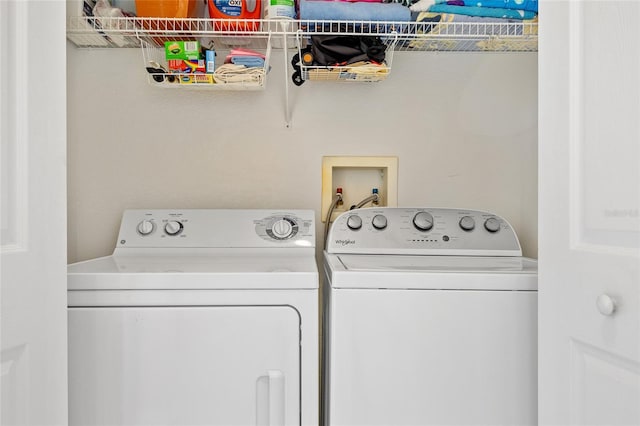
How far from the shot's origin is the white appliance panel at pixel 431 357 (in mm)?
1114

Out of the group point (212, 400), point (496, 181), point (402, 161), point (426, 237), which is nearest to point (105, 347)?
point (212, 400)

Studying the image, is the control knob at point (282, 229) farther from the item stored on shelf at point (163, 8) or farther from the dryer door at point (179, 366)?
the item stored on shelf at point (163, 8)

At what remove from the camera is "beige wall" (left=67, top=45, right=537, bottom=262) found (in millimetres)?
1896

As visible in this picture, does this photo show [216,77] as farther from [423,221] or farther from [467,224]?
[467,224]

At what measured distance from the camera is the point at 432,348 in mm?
1123

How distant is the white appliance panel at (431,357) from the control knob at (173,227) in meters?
0.81

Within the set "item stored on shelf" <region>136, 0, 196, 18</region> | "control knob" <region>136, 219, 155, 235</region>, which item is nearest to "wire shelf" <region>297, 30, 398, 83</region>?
"item stored on shelf" <region>136, 0, 196, 18</region>

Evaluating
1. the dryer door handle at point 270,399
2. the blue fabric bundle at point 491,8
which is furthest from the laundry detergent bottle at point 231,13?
the dryer door handle at point 270,399

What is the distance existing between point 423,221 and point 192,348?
0.90 meters
